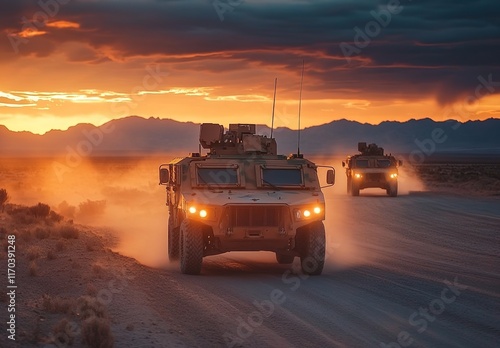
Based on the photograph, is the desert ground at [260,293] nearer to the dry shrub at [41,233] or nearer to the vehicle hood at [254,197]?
the dry shrub at [41,233]

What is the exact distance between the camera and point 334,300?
13.4 meters

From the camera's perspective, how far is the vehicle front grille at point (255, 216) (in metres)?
15.9

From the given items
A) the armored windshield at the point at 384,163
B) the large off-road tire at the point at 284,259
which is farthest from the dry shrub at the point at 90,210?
the large off-road tire at the point at 284,259

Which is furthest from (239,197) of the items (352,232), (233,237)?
(352,232)

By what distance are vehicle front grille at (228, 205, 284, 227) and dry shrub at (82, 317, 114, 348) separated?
606 cm

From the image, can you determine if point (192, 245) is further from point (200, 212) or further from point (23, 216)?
point (23, 216)

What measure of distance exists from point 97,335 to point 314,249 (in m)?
7.15

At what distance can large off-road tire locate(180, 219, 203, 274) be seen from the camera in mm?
16188

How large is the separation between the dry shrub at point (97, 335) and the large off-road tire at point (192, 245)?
6.19m

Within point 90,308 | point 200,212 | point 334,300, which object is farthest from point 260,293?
point 90,308

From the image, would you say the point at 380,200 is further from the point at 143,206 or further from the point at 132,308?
the point at 132,308

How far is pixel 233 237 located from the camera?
51.9 feet

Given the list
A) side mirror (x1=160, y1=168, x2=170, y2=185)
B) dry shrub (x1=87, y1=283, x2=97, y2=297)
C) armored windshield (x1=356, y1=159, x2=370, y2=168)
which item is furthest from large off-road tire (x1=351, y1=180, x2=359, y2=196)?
dry shrub (x1=87, y1=283, x2=97, y2=297)

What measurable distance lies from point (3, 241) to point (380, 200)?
25881 millimetres
